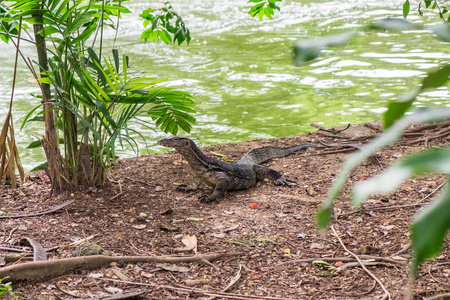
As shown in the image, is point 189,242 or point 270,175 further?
point 270,175

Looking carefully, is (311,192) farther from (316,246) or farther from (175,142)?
(175,142)

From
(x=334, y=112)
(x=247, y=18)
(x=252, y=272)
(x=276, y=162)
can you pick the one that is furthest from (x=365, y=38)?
(x=252, y=272)

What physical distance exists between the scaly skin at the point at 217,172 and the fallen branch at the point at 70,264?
1.09 meters

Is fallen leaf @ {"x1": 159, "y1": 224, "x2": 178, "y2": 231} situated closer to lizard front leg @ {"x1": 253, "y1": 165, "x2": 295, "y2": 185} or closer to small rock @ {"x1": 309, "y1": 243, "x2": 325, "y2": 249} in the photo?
small rock @ {"x1": 309, "y1": 243, "x2": 325, "y2": 249}

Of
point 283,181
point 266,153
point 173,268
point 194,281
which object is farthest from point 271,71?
point 194,281

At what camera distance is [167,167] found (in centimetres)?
484

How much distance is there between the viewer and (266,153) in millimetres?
5125

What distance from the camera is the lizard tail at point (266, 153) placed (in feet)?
16.3

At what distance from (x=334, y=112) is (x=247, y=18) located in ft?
24.2

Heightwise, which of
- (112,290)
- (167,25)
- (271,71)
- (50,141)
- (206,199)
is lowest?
(206,199)

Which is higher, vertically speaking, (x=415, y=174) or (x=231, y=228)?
(x=415, y=174)

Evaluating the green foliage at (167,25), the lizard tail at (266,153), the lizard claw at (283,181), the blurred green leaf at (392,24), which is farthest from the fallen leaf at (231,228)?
the blurred green leaf at (392,24)

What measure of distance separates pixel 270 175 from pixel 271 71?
5.11 meters

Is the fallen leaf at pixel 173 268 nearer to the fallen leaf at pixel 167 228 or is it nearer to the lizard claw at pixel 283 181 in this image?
the fallen leaf at pixel 167 228
